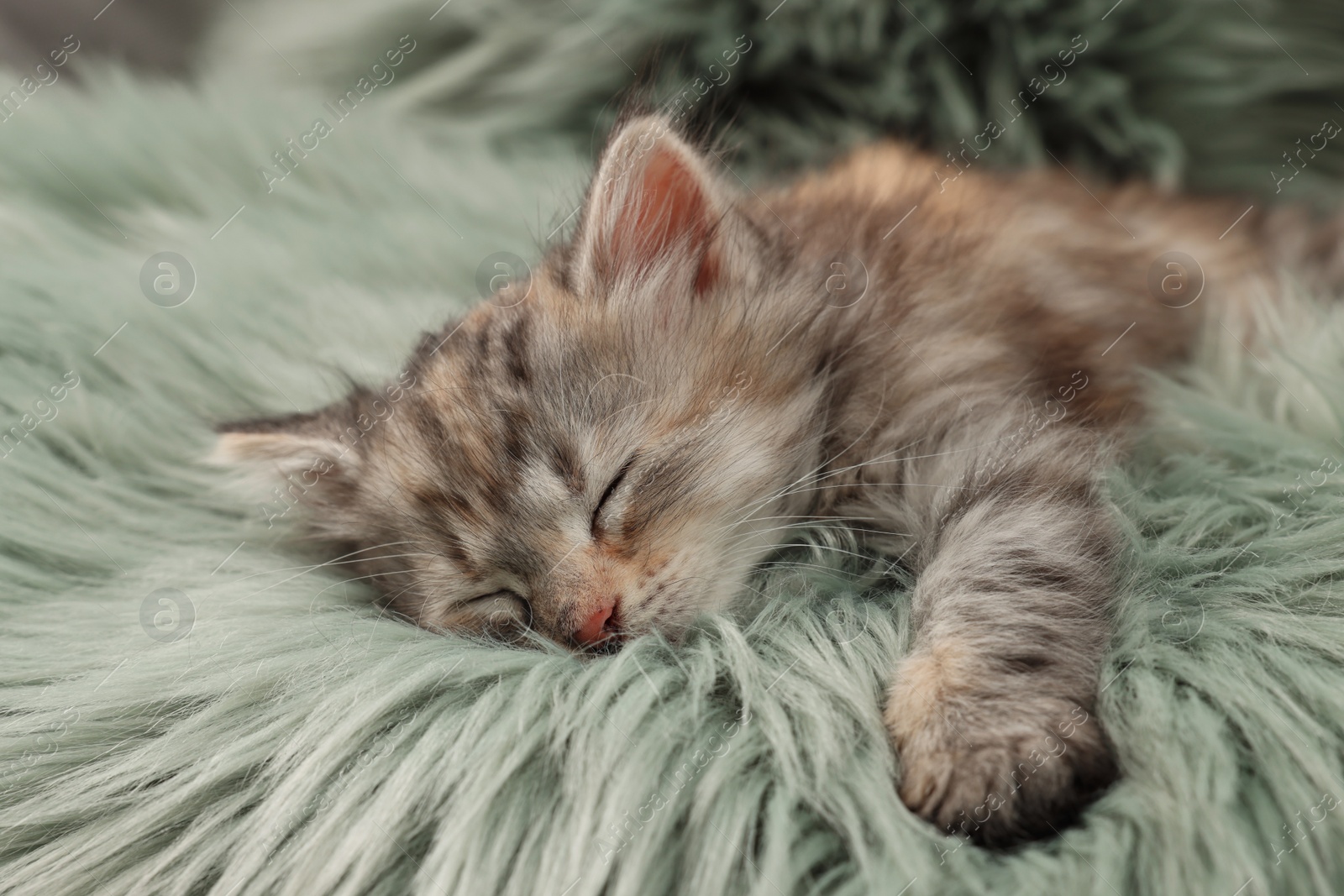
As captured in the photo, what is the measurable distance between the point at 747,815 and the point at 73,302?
1.10 m

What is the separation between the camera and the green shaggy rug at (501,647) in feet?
2.26

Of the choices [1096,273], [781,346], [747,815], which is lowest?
[747,815]

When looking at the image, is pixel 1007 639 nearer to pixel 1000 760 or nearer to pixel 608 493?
pixel 1000 760

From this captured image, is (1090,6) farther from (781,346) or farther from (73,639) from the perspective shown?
(73,639)

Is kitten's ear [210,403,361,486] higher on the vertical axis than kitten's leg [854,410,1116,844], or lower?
higher

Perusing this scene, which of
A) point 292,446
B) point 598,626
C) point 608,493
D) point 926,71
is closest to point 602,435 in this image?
point 608,493

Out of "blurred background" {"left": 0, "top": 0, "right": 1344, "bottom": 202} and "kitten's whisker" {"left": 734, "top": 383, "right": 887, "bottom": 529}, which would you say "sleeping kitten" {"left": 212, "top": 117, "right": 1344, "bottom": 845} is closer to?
"kitten's whisker" {"left": 734, "top": 383, "right": 887, "bottom": 529}

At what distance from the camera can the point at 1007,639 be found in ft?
2.46

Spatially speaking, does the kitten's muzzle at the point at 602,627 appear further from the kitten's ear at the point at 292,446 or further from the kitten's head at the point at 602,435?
the kitten's ear at the point at 292,446

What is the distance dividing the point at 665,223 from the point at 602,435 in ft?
0.86

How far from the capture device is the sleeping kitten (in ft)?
2.77

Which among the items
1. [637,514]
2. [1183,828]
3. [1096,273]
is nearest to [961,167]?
[1096,273]

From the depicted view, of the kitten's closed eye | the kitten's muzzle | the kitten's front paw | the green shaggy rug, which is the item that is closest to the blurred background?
the green shaggy rug

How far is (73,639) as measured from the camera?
902 millimetres
